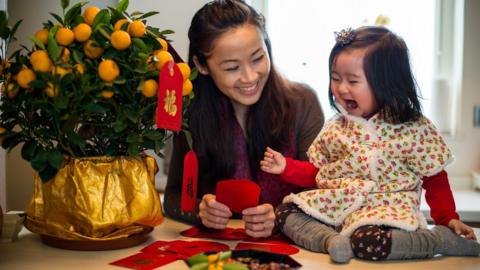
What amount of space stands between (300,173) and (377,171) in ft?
0.56

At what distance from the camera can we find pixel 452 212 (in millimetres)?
1033

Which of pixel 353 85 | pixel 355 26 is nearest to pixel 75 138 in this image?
pixel 353 85

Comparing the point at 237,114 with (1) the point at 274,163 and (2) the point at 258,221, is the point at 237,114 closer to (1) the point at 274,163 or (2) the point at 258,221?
(1) the point at 274,163

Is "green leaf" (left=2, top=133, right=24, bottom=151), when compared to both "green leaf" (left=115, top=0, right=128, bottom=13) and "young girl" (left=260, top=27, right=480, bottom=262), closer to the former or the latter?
"green leaf" (left=115, top=0, right=128, bottom=13)

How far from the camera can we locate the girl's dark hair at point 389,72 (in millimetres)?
1073

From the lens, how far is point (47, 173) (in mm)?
930

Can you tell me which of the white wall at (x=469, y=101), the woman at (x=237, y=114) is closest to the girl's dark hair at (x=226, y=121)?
the woman at (x=237, y=114)

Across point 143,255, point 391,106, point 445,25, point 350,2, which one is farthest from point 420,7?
point 143,255

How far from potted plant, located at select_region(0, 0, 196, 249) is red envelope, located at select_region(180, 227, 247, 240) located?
13 cm

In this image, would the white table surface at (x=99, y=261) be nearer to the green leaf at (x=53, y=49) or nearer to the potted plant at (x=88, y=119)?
the potted plant at (x=88, y=119)

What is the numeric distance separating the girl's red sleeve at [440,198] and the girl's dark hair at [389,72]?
12 cm

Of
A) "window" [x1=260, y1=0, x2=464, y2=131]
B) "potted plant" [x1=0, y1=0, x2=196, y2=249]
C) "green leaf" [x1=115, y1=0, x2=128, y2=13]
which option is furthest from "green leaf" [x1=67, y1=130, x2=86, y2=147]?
"window" [x1=260, y1=0, x2=464, y2=131]

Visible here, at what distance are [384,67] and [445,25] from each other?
60.7 inches

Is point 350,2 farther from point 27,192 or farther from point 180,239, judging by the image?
point 180,239
